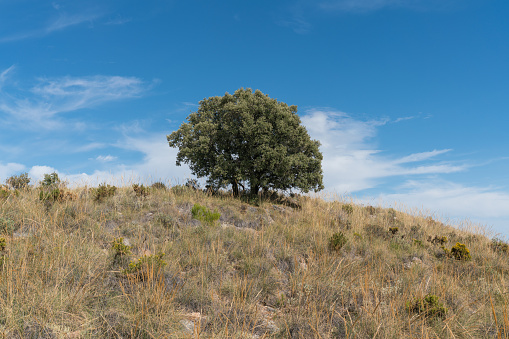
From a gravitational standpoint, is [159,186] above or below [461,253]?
above

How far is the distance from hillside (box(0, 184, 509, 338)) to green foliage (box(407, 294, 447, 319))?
0.02 metres

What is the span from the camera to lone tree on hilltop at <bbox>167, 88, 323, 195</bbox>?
48.8 feet

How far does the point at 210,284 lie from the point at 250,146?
10.4m

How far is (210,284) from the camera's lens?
17.4 ft

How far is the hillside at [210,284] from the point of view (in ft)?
12.8

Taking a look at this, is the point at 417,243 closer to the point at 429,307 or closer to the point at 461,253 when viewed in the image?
the point at 461,253

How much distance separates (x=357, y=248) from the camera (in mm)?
8836

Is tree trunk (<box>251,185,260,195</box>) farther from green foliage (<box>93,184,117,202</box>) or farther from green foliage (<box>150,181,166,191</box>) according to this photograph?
green foliage (<box>93,184,117,202</box>)

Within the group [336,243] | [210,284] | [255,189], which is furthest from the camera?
[255,189]

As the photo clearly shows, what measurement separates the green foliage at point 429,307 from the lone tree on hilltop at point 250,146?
1003 centimetres

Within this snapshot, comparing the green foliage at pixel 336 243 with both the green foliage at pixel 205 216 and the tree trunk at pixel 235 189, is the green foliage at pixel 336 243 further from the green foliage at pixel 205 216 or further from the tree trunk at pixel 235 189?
the tree trunk at pixel 235 189

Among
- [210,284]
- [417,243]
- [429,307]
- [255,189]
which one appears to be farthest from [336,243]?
[255,189]

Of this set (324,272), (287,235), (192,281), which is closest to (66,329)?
(192,281)

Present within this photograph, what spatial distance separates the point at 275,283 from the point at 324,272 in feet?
3.23
